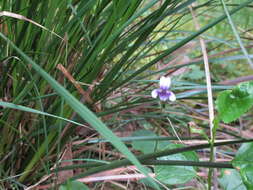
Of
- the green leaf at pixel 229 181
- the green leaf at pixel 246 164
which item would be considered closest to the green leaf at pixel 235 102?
the green leaf at pixel 246 164

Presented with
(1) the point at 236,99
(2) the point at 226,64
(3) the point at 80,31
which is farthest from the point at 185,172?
(2) the point at 226,64

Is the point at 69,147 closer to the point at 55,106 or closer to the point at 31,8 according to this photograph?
the point at 55,106

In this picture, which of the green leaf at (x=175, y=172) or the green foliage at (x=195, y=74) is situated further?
the green foliage at (x=195, y=74)

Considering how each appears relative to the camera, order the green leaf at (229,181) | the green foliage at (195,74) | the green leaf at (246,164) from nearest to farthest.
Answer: the green leaf at (246,164), the green leaf at (229,181), the green foliage at (195,74)

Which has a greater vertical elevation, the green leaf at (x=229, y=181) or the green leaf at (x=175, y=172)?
the green leaf at (x=175, y=172)


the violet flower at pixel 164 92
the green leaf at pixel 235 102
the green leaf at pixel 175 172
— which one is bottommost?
the green leaf at pixel 175 172

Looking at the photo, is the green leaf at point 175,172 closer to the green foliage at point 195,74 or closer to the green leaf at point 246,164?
the green leaf at point 246,164

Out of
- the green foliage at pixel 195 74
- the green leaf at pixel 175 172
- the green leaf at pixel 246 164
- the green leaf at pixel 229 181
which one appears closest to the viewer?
the green leaf at pixel 246 164

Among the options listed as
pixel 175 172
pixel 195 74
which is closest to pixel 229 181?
pixel 175 172

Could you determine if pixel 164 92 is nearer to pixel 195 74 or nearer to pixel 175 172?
pixel 175 172
